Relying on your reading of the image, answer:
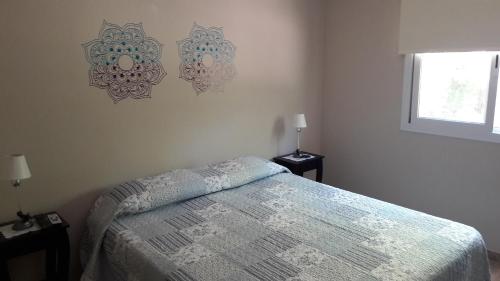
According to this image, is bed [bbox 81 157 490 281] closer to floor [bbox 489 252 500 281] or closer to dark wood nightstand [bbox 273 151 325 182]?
dark wood nightstand [bbox 273 151 325 182]

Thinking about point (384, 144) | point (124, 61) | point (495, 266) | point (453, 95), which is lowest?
point (495, 266)

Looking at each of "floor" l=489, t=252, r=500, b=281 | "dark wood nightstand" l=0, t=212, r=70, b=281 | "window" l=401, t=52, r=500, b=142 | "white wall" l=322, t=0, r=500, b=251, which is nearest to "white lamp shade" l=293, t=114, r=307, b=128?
"white wall" l=322, t=0, r=500, b=251

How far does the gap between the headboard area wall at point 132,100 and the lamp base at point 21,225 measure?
166 mm

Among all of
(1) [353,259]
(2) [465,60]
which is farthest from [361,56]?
(1) [353,259]

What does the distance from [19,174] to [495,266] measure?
3.26 m

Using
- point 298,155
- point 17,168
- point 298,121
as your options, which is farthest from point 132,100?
point 298,155

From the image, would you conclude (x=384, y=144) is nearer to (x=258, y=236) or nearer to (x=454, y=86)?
(x=454, y=86)

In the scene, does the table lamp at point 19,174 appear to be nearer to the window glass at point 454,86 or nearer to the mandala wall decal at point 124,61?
the mandala wall decal at point 124,61

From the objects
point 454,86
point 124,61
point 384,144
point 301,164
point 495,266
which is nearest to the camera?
point 124,61

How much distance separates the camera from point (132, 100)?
2525 mm

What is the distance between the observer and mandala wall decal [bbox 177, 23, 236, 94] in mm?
2754

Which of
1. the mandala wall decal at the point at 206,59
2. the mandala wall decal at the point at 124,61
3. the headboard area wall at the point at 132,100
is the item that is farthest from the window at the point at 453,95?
the mandala wall decal at the point at 124,61

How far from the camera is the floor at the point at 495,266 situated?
2.62 meters

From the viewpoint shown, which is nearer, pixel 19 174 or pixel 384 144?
pixel 19 174
